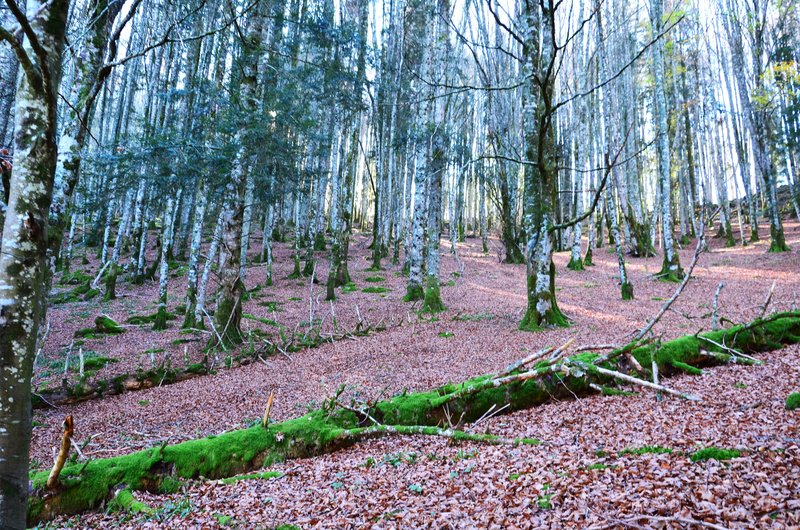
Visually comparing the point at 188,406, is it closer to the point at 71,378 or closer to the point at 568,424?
the point at 71,378

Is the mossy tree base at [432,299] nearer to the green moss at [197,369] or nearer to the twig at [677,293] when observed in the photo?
the green moss at [197,369]

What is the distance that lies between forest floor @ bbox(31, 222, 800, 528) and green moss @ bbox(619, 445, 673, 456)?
1.1 inches

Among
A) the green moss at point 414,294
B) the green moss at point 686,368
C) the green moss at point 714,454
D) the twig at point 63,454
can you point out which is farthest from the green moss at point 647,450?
the green moss at point 414,294

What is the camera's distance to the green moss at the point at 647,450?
3349 mm

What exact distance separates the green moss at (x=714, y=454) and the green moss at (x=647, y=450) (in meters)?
0.22

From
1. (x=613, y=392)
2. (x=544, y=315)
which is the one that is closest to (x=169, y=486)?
(x=613, y=392)

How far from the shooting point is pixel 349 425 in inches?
196

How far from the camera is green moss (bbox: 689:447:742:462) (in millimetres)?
3024

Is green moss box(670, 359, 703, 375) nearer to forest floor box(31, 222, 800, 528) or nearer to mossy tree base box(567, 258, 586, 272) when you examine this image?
forest floor box(31, 222, 800, 528)

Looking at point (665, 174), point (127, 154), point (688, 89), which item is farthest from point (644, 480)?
point (688, 89)

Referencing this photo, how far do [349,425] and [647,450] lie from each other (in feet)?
10.2

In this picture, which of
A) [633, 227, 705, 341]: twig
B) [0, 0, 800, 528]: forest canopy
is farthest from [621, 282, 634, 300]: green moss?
[633, 227, 705, 341]: twig

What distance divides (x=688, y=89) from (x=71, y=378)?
99.5ft

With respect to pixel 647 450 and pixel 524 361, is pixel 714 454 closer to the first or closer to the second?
pixel 647 450
